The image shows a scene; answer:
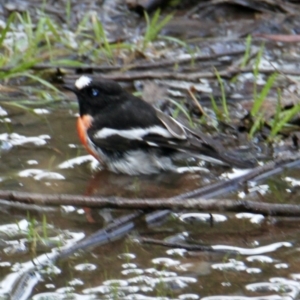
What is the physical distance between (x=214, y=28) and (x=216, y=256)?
4.22 m

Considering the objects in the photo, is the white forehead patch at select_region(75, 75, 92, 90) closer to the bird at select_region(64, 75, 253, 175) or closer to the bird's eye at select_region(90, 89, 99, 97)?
the bird's eye at select_region(90, 89, 99, 97)

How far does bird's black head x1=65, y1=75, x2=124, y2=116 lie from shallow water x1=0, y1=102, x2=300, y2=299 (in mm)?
446

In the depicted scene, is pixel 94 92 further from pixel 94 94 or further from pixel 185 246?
pixel 185 246

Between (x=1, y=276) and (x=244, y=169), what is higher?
(x=1, y=276)

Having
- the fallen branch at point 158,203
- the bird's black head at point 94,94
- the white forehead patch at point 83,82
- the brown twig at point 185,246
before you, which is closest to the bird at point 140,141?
the bird's black head at point 94,94

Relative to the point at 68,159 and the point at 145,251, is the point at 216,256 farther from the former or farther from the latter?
the point at 68,159

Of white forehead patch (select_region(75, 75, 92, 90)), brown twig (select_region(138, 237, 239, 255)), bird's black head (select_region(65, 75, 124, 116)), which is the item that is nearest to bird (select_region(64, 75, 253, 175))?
bird's black head (select_region(65, 75, 124, 116))

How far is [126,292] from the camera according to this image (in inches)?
142

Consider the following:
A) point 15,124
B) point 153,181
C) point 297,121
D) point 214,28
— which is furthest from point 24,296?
point 214,28

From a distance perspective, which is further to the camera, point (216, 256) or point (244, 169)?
point (244, 169)

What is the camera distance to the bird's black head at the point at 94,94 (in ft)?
18.4

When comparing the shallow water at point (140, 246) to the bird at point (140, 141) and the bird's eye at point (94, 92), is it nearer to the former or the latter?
the bird at point (140, 141)

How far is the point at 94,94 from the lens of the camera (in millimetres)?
5625

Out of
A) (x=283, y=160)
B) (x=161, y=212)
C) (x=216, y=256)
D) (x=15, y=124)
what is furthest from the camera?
(x=15, y=124)
